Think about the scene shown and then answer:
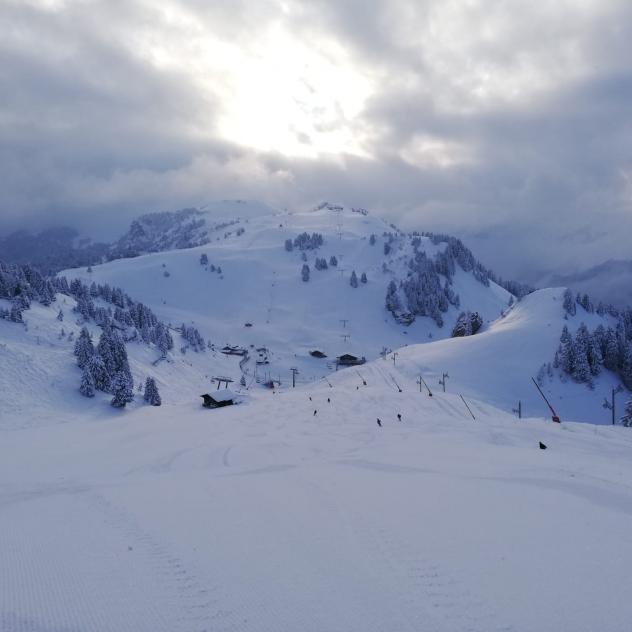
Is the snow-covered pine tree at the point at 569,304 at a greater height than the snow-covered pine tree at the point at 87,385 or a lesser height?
greater

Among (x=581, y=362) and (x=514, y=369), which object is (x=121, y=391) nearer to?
(x=514, y=369)

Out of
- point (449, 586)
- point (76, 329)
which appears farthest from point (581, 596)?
point (76, 329)

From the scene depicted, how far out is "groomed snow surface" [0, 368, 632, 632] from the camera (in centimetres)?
725

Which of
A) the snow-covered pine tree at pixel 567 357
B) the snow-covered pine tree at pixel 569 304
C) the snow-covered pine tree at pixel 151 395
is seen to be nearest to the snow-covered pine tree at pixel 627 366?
the snow-covered pine tree at pixel 567 357

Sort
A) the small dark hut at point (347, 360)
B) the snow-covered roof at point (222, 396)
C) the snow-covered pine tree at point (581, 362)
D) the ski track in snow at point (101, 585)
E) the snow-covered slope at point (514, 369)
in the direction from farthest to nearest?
the small dark hut at point (347, 360) < the snow-covered pine tree at point (581, 362) < the snow-covered slope at point (514, 369) < the snow-covered roof at point (222, 396) < the ski track in snow at point (101, 585)

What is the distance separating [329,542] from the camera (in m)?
10.1

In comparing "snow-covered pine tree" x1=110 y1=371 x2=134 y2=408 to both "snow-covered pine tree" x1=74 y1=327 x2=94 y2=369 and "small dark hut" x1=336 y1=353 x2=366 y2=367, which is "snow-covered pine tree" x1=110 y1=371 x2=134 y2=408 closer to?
"snow-covered pine tree" x1=74 y1=327 x2=94 y2=369

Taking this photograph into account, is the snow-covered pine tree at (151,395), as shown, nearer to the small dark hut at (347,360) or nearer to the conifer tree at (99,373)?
the conifer tree at (99,373)

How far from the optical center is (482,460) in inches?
753

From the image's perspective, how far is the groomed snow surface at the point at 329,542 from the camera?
7.25m

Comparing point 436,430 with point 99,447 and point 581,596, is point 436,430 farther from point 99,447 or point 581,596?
point 99,447

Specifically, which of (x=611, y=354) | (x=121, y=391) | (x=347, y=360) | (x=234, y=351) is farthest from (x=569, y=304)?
(x=121, y=391)

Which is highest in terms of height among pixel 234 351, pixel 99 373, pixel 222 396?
pixel 99 373

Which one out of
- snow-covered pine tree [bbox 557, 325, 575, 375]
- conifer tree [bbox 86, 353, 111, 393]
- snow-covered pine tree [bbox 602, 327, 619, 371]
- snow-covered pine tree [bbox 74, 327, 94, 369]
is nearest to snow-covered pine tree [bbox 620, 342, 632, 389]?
snow-covered pine tree [bbox 602, 327, 619, 371]
